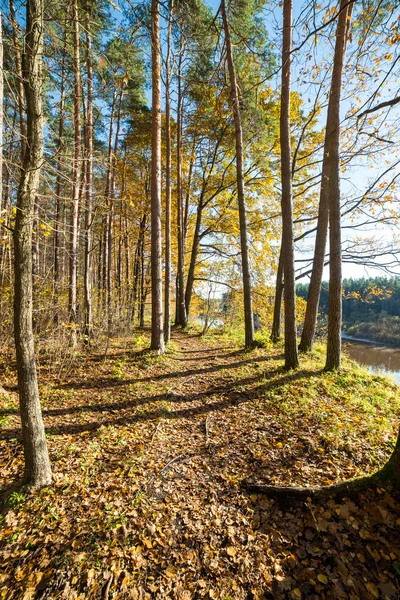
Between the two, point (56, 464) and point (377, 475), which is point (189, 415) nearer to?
point (56, 464)

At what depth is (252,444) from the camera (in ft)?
12.7

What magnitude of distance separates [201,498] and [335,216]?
5.98 m

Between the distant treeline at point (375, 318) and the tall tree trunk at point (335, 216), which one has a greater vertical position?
the tall tree trunk at point (335, 216)

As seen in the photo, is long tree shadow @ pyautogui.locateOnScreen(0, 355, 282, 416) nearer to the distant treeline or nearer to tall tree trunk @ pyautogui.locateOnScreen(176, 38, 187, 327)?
tall tree trunk @ pyautogui.locateOnScreen(176, 38, 187, 327)

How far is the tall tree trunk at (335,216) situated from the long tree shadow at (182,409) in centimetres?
85

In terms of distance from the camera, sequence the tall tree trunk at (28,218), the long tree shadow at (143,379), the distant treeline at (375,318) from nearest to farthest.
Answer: the tall tree trunk at (28,218) < the long tree shadow at (143,379) < the distant treeline at (375,318)

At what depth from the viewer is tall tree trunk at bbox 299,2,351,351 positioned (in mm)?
5688

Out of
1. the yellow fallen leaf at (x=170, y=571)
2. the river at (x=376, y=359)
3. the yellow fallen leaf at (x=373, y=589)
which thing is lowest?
the river at (x=376, y=359)

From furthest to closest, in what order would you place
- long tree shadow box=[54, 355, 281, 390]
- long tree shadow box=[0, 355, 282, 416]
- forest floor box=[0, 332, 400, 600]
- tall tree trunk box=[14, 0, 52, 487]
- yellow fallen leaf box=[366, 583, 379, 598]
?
long tree shadow box=[54, 355, 281, 390] < long tree shadow box=[0, 355, 282, 416] < tall tree trunk box=[14, 0, 52, 487] < forest floor box=[0, 332, 400, 600] < yellow fallen leaf box=[366, 583, 379, 598]

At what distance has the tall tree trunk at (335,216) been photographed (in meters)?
5.64

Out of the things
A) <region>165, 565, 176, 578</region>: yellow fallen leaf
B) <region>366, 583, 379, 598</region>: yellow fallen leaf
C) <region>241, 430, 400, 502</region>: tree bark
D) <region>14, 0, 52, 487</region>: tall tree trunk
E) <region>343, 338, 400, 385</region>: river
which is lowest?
<region>343, 338, 400, 385</region>: river

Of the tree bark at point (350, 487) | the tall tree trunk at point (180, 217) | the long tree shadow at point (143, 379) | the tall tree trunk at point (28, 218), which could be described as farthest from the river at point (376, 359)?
the tall tree trunk at point (28, 218)

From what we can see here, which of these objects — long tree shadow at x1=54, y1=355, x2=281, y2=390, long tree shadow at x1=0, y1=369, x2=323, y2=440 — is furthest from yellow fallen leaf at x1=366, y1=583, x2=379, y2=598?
long tree shadow at x1=54, y1=355, x2=281, y2=390

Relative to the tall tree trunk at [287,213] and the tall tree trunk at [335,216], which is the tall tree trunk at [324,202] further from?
the tall tree trunk at [287,213]
